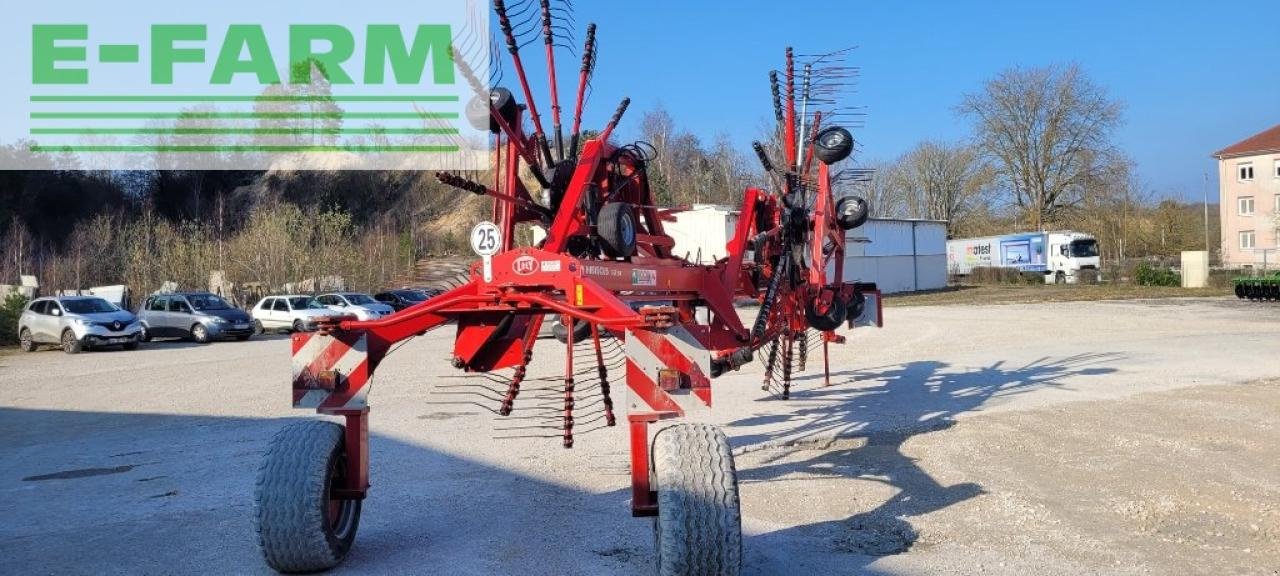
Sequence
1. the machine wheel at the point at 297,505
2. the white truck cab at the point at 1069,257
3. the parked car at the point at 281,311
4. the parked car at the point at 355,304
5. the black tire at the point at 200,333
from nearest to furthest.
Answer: the machine wheel at the point at 297,505, the black tire at the point at 200,333, the parked car at the point at 355,304, the parked car at the point at 281,311, the white truck cab at the point at 1069,257

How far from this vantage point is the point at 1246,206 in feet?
234

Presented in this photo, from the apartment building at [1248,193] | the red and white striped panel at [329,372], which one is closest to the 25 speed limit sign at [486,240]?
the red and white striped panel at [329,372]

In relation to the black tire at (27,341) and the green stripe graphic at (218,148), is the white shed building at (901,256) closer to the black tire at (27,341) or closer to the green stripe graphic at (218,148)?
the green stripe graphic at (218,148)

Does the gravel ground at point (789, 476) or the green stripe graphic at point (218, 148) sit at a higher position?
the green stripe graphic at point (218, 148)

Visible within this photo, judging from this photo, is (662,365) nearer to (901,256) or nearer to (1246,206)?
(901,256)

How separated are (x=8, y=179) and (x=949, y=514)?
65119 millimetres

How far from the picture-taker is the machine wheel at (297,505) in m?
5.09

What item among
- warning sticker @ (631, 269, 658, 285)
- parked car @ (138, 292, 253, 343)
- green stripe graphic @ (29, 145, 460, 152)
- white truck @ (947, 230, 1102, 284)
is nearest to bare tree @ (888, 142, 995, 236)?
white truck @ (947, 230, 1102, 284)

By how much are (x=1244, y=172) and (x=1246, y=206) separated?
251cm

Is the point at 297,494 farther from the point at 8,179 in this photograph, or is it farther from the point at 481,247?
the point at 8,179

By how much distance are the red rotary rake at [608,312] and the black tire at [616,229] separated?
0.5 inches

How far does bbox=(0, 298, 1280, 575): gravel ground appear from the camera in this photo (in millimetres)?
5641

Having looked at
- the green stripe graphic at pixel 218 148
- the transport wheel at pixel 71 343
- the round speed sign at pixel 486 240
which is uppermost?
the green stripe graphic at pixel 218 148

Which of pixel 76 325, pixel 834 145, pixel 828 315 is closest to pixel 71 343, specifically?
pixel 76 325
